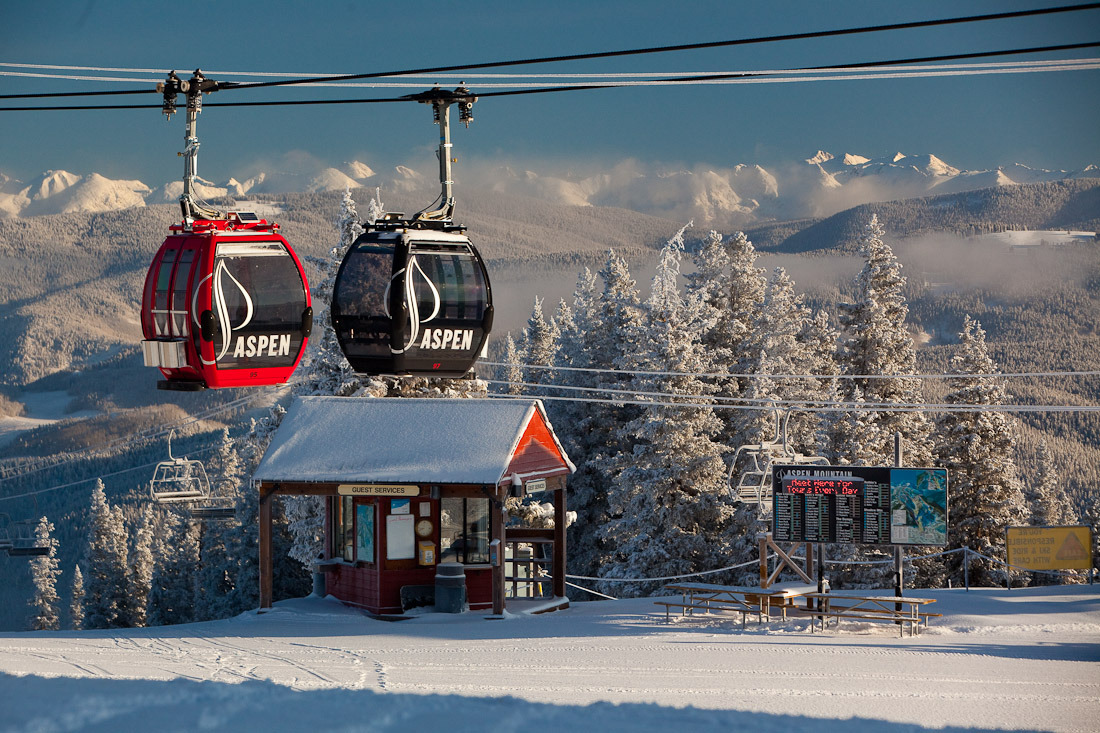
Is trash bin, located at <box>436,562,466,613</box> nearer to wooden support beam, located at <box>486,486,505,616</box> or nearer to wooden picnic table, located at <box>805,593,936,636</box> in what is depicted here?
wooden support beam, located at <box>486,486,505,616</box>

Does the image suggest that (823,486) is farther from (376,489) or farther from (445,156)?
(445,156)

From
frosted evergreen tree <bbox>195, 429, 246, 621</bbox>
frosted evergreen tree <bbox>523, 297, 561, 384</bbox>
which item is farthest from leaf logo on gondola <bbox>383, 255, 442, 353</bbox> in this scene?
frosted evergreen tree <bbox>523, 297, 561, 384</bbox>

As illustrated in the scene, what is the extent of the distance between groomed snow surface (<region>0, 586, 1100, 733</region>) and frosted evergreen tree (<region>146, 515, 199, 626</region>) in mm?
38639

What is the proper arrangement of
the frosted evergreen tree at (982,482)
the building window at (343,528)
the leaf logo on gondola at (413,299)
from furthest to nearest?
the frosted evergreen tree at (982,482) → the building window at (343,528) → the leaf logo on gondola at (413,299)

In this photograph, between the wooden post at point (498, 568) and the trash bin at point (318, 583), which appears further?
the trash bin at point (318, 583)

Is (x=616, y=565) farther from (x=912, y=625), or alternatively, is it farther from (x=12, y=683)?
(x=12, y=683)

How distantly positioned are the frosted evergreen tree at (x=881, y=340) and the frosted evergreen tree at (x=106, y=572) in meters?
43.0

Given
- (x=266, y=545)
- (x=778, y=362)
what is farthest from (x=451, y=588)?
(x=778, y=362)

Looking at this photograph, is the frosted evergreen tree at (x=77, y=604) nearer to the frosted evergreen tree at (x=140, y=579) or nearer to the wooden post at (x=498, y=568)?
the frosted evergreen tree at (x=140, y=579)

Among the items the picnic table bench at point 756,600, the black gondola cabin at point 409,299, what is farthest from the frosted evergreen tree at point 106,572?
the black gondola cabin at point 409,299

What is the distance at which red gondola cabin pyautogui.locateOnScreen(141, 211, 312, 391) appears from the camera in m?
13.9

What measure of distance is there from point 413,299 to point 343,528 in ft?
46.6

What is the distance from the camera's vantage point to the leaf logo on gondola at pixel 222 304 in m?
13.8

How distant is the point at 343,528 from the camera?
1049 inches
